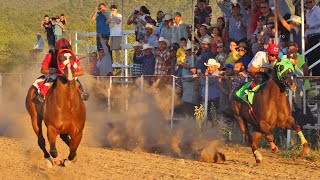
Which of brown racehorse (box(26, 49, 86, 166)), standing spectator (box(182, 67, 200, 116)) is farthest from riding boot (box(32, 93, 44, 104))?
standing spectator (box(182, 67, 200, 116))

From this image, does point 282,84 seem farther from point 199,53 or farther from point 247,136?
point 199,53

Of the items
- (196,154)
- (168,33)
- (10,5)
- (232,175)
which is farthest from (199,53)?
(10,5)

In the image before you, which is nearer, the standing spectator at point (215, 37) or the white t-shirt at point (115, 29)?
the standing spectator at point (215, 37)

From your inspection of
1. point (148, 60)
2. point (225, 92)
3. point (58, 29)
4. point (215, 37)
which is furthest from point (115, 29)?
point (225, 92)

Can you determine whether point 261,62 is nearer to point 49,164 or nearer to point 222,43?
point 222,43

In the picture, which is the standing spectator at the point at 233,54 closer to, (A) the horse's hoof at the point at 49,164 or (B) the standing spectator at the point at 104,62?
(A) the horse's hoof at the point at 49,164

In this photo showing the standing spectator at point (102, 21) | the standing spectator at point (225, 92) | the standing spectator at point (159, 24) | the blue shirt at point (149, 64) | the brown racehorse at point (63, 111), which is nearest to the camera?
the brown racehorse at point (63, 111)

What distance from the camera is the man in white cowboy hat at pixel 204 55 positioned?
16234mm

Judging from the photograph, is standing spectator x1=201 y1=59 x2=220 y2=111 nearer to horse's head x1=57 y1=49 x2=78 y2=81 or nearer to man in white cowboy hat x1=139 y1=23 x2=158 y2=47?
man in white cowboy hat x1=139 y1=23 x2=158 y2=47

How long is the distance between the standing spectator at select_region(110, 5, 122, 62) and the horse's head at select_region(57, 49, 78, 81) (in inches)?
412

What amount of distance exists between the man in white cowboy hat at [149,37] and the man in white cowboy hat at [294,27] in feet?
17.2

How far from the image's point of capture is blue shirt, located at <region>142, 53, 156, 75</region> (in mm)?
18406

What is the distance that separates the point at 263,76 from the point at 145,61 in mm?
6595

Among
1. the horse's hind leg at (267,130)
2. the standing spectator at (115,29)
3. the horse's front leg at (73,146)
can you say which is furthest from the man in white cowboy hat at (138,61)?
the horse's front leg at (73,146)
